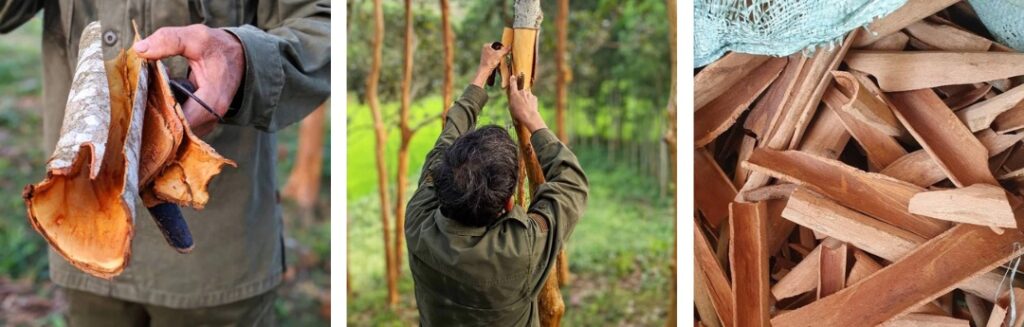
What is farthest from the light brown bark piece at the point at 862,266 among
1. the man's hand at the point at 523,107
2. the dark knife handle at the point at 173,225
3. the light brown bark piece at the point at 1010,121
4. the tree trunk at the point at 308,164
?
the dark knife handle at the point at 173,225

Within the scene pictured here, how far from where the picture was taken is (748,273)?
2223 mm

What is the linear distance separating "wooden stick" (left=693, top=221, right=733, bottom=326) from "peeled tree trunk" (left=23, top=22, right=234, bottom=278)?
4.08 feet

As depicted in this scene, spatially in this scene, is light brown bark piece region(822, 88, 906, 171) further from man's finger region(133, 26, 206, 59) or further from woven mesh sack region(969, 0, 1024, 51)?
man's finger region(133, 26, 206, 59)

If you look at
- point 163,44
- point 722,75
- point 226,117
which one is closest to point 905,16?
point 722,75

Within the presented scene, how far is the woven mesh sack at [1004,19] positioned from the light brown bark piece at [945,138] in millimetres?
214

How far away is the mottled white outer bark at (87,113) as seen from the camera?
168 cm

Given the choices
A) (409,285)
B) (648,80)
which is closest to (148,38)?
(409,285)

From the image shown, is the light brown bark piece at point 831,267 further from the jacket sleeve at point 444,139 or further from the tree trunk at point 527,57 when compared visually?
the jacket sleeve at point 444,139

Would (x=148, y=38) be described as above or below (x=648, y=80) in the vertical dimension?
above

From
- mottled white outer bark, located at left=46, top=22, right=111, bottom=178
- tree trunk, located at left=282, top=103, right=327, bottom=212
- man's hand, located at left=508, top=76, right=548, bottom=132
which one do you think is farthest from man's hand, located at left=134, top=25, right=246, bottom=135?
man's hand, located at left=508, top=76, right=548, bottom=132

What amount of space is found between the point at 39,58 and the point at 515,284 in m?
1.24

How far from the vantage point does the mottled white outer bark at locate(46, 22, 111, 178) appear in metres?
1.68

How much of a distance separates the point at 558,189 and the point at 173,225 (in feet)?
2.83

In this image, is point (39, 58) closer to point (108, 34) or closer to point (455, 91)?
point (108, 34)
